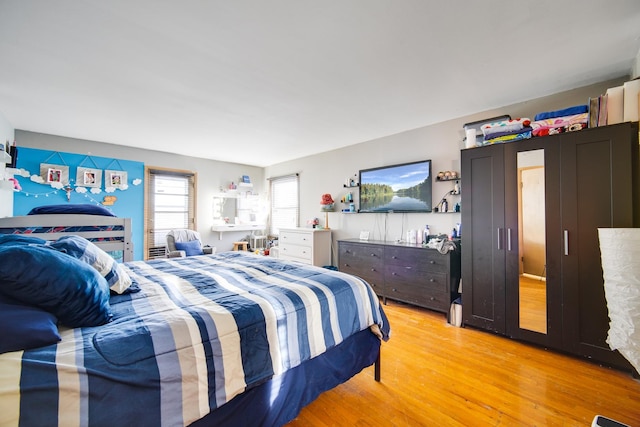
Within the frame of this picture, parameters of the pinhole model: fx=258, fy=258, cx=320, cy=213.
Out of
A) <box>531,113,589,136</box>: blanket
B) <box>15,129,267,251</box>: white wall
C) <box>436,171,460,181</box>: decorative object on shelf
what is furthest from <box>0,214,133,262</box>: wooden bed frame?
<box>531,113,589,136</box>: blanket

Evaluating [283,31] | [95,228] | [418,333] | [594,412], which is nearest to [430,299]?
[418,333]

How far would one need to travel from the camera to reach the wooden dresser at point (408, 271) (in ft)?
10.1

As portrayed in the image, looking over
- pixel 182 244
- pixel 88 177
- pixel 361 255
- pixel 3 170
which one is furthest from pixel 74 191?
pixel 361 255

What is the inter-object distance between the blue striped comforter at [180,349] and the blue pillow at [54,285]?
0.24 ft

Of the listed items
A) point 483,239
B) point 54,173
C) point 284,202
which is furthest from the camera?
point 284,202

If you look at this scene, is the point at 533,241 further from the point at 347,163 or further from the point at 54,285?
the point at 54,285

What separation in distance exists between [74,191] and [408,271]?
213 inches

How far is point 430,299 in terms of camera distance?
10.5 feet

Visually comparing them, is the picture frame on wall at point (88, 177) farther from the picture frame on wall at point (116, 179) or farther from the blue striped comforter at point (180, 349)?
the blue striped comforter at point (180, 349)

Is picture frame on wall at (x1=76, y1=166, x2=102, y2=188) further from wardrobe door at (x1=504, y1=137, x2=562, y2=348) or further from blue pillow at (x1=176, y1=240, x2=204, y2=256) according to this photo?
wardrobe door at (x1=504, y1=137, x2=562, y2=348)

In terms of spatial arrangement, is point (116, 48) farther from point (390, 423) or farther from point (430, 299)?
point (430, 299)

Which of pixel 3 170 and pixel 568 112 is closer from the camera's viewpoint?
pixel 568 112

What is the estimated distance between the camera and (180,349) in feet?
3.50

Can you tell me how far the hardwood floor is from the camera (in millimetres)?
1623
